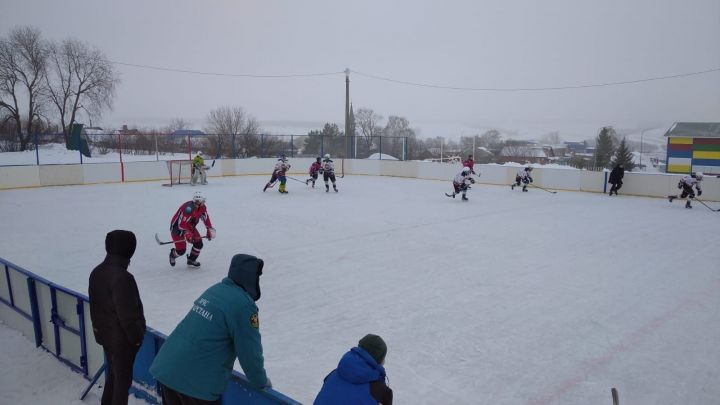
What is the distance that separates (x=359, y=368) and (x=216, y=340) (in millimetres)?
769

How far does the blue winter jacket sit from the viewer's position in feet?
6.97

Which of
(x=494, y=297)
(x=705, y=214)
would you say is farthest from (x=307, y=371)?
(x=705, y=214)

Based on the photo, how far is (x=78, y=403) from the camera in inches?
151

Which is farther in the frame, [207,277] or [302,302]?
[207,277]

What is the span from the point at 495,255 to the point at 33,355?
6.78 metres

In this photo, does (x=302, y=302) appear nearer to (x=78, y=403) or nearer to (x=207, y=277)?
(x=207, y=277)

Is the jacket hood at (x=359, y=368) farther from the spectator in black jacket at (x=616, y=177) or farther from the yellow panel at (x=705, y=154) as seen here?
the yellow panel at (x=705, y=154)

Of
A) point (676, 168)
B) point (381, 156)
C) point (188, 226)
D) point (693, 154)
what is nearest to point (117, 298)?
point (188, 226)

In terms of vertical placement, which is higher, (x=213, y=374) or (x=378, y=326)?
(x=213, y=374)

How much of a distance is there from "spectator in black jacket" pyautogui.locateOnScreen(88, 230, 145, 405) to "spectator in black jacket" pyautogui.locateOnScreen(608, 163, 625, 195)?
18337mm

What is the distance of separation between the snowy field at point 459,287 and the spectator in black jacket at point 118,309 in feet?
4.22

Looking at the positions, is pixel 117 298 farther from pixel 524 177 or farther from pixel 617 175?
pixel 617 175

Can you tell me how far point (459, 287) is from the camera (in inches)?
271

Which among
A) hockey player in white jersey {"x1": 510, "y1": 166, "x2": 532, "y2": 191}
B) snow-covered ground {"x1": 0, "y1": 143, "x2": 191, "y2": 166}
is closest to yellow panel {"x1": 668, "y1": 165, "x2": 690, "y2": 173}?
hockey player in white jersey {"x1": 510, "y1": 166, "x2": 532, "y2": 191}
